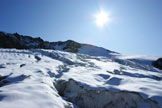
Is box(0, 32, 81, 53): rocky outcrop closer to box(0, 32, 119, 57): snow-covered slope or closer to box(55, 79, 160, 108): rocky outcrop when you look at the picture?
box(0, 32, 119, 57): snow-covered slope

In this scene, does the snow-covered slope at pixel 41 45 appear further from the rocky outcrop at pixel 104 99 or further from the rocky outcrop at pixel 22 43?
the rocky outcrop at pixel 104 99

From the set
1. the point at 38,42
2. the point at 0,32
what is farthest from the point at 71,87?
the point at 38,42

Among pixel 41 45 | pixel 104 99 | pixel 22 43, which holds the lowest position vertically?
pixel 104 99

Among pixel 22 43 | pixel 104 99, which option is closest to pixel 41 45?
pixel 22 43

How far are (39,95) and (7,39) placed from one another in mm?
40348

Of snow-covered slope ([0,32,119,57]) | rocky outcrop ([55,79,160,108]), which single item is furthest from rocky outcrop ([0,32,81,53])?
rocky outcrop ([55,79,160,108])

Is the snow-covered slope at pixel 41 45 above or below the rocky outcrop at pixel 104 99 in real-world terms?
above

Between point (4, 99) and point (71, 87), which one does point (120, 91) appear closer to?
point (71, 87)

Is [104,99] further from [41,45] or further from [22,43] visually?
[41,45]

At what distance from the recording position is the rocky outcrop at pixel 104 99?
144 inches

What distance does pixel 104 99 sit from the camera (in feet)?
13.7

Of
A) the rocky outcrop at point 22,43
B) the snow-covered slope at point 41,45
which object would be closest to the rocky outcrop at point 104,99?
the snow-covered slope at point 41,45

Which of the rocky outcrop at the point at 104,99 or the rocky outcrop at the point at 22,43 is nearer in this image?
the rocky outcrop at the point at 104,99

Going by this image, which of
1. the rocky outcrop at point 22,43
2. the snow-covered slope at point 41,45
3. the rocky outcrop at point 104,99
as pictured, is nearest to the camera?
the rocky outcrop at point 104,99
